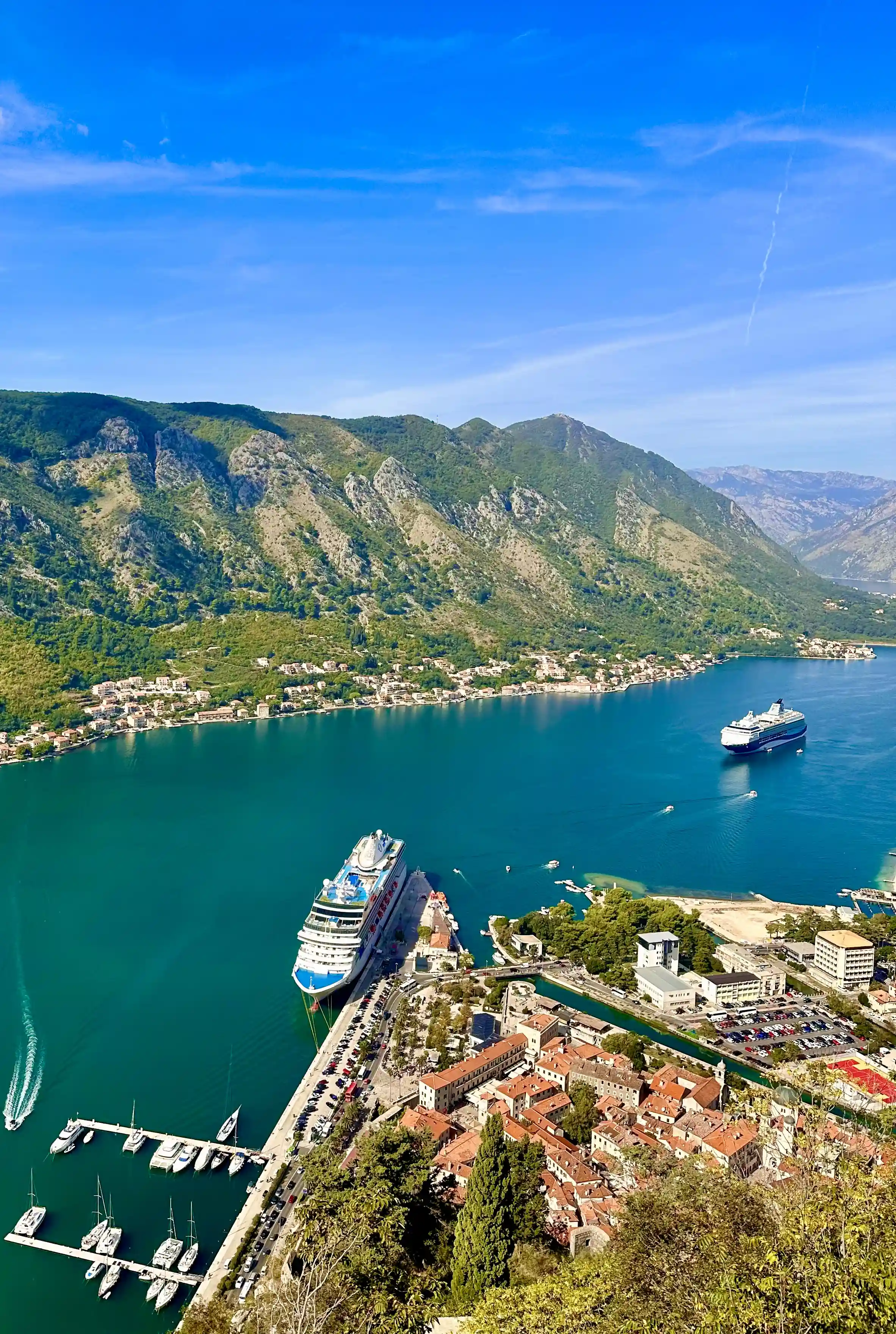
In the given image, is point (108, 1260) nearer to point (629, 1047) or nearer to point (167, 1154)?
point (167, 1154)

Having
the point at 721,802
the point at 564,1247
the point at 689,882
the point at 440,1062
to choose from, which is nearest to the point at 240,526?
the point at 721,802

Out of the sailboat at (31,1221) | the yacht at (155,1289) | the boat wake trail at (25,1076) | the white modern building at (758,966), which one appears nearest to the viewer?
the yacht at (155,1289)

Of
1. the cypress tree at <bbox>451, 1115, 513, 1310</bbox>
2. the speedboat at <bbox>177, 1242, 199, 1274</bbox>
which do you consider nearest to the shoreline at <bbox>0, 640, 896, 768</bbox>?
the speedboat at <bbox>177, 1242, 199, 1274</bbox>

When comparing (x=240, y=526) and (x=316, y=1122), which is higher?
(x=240, y=526)

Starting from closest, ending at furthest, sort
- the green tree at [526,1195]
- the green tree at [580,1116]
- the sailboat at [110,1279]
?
the green tree at [526,1195] → the sailboat at [110,1279] → the green tree at [580,1116]

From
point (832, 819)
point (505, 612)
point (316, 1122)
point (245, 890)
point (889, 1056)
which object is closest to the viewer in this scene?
point (316, 1122)

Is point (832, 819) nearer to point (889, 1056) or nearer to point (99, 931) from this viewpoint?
point (889, 1056)

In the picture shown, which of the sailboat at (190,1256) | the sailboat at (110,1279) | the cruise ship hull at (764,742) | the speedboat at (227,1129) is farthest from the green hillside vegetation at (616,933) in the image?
the cruise ship hull at (764,742)

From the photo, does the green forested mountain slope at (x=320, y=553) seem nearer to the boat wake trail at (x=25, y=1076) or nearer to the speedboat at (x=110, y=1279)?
the boat wake trail at (x=25, y=1076)
